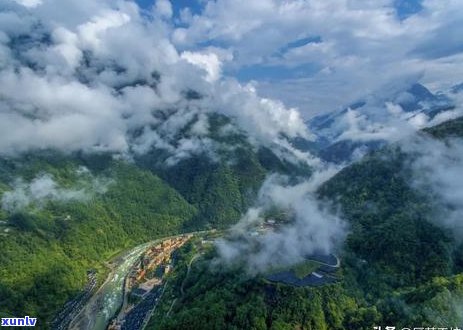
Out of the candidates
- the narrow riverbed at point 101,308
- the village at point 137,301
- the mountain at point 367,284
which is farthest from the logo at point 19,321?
the mountain at point 367,284

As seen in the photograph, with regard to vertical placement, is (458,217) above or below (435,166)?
below

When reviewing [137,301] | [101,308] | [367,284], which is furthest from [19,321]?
[367,284]

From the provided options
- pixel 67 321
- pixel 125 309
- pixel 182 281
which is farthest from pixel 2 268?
pixel 182 281

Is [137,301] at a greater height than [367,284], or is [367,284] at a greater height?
[137,301]

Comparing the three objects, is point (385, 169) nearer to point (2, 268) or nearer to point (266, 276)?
point (266, 276)

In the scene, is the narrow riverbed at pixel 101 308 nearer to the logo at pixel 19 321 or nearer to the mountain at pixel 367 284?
the logo at pixel 19 321

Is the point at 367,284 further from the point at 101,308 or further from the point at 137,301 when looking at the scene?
the point at 101,308

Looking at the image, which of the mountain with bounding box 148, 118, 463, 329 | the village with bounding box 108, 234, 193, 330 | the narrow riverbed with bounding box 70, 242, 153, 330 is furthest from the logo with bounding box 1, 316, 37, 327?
the mountain with bounding box 148, 118, 463, 329

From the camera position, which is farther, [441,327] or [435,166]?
[435,166]
